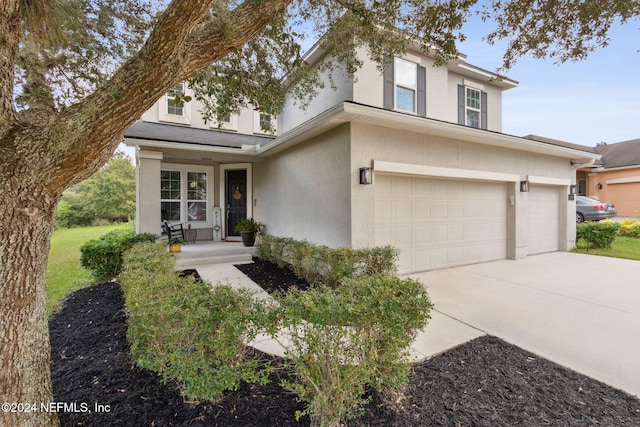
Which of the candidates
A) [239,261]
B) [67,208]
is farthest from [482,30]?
[67,208]

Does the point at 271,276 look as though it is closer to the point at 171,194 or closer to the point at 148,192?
the point at 148,192

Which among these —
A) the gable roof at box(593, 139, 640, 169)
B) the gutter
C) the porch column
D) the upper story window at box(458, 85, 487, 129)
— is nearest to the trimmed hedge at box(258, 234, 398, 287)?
the gutter

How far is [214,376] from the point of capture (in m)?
1.96

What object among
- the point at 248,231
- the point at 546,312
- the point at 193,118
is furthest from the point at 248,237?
the point at 546,312

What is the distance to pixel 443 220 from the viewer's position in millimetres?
6715

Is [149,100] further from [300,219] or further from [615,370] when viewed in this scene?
[300,219]

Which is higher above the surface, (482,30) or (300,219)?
(482,30)

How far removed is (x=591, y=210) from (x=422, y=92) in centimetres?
1227

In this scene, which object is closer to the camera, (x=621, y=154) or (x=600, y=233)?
(x=600, y=233)

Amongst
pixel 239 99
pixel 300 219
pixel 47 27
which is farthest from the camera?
pixel 300 219

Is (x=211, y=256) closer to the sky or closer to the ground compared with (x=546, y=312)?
closer to the sky

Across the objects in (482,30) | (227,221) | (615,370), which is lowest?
(615,370)

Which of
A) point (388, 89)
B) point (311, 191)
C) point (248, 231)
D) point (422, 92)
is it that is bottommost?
point (248, 231)

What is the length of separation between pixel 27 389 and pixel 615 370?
16.0 ft
